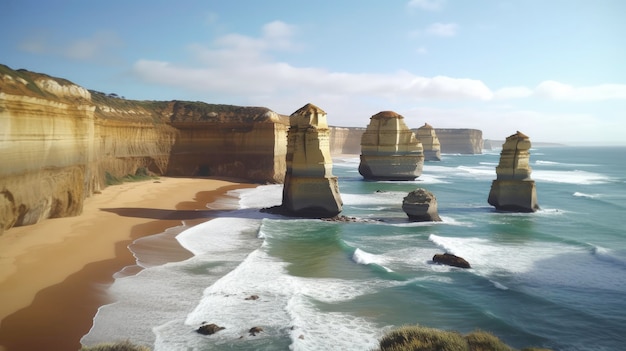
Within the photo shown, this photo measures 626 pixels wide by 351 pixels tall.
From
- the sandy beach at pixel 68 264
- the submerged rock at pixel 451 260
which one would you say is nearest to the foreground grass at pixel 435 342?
the sandy beach at pixel 68 264

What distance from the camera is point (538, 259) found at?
17797 mm

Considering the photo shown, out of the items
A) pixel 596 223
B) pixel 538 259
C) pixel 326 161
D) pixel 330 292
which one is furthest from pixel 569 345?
pixel 596 223

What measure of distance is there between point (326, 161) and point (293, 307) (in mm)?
13969

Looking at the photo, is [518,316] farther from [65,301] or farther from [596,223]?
[596,223]

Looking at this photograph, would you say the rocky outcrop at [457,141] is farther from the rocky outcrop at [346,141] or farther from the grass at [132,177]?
the grass at [132,177]

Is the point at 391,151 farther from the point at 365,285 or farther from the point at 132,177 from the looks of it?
the point at 365,285

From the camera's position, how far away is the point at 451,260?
54.4ft

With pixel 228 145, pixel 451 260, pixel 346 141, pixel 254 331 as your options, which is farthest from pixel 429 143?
pixel 254 331

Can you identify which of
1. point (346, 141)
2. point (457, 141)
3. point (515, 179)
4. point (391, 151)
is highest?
point (457, 141)

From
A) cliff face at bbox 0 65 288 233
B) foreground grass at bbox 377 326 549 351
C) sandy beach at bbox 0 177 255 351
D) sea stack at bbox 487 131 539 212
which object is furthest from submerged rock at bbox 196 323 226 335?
sea stack at bbox 487 131 539 212

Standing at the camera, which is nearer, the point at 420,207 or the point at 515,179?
the point at 420,207

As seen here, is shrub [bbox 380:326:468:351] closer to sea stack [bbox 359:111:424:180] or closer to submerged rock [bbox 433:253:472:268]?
submerged rock [bbox 433:253:472:268]

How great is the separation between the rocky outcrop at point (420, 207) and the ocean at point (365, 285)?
2.30 feet

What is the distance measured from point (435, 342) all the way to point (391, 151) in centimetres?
4544
